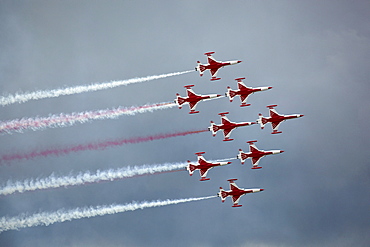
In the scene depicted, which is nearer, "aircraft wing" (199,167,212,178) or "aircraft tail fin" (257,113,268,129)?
"aircraft wing" (199,167,212,178)

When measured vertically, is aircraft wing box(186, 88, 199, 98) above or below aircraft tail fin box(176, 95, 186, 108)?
above

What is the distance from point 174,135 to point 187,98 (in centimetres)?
629

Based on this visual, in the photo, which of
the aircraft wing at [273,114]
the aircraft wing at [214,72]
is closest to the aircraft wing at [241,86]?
the aircraft wing at [214,72]

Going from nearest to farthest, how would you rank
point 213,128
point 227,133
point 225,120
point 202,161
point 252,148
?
point 213,128
point 202,161
point 227,133
point 225,120
point 252,148

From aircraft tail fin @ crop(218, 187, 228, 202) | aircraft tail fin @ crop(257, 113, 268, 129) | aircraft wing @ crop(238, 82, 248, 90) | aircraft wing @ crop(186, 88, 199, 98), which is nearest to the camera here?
aircraft wing @ crop(186, 88, 199, 98)

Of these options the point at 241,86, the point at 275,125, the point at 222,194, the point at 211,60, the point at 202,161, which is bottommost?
the point at 222,194

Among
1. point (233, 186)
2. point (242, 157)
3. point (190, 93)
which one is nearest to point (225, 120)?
point (242, 157)

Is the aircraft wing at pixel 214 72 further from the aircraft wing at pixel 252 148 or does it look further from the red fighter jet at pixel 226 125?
the aircraft wing at pixel 252 148

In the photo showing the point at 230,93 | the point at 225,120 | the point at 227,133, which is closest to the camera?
the point at 230,93

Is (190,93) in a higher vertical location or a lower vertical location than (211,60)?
lower

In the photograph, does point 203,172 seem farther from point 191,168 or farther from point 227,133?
point 227,133

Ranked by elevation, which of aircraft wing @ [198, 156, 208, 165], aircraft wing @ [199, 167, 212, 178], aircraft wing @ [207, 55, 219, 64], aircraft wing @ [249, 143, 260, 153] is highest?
aircraft wing @ [207, 55, 219, 64]

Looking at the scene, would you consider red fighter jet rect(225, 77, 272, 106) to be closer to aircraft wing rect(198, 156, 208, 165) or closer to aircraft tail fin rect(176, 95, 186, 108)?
aircraft tail fin rect(176, 95, 186, 108)

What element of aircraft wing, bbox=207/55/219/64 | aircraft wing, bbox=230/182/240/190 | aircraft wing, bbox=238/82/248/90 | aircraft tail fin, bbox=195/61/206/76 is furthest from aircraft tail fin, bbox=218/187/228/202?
aircraft wing, bbox=207/55/219/64
